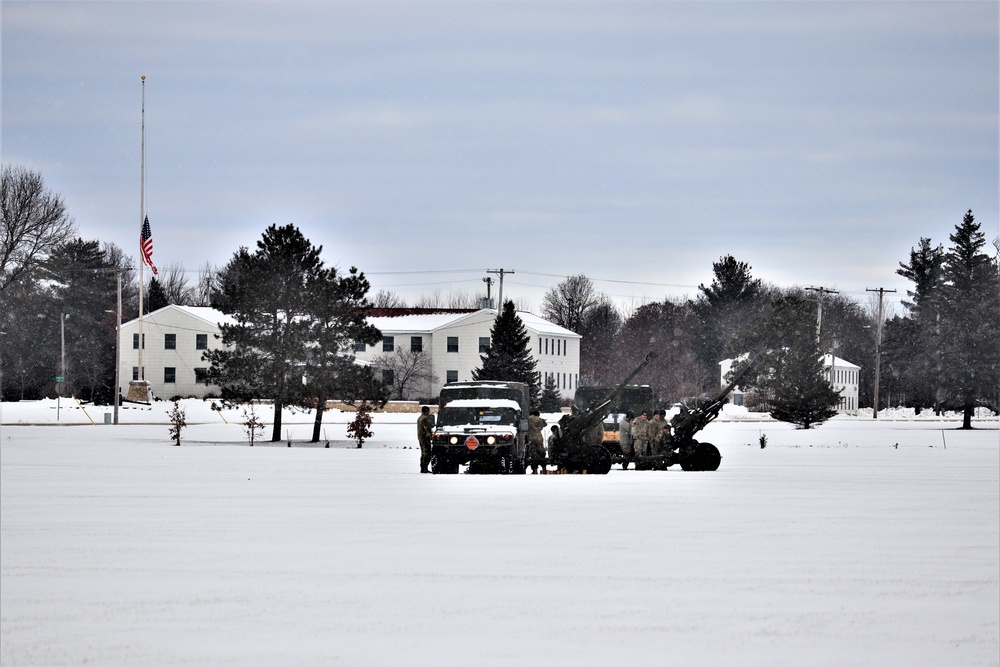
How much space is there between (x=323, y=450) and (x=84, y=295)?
51349 millimetres

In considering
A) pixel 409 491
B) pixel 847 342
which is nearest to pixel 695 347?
pixel 847 342

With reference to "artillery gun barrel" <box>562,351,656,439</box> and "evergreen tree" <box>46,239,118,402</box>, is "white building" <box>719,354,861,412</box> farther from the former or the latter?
"artillery gun barrel" <box>562,351,656,439</box>

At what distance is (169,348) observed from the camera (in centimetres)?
9225

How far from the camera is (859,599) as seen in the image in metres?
13.4

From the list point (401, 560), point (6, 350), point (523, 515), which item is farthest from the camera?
point (6, 350)

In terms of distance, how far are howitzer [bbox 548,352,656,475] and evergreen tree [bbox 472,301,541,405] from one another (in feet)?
147

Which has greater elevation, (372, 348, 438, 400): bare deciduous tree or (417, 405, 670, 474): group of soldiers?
(372, 348, 438, 400): bare deciduous tree

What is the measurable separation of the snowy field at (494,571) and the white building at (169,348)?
211 ft

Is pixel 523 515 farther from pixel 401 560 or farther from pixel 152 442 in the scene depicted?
pixel 152 442

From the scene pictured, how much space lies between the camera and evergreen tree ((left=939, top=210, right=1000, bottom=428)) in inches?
2926

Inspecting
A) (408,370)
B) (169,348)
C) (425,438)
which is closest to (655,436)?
(425,438)

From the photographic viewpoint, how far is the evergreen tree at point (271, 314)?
49500 mm

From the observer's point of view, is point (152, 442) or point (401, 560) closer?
point (401, 560)

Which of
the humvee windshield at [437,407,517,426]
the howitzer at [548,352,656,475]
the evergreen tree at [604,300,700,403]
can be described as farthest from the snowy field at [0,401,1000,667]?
the evergreen tree at [604,300,700,403]
